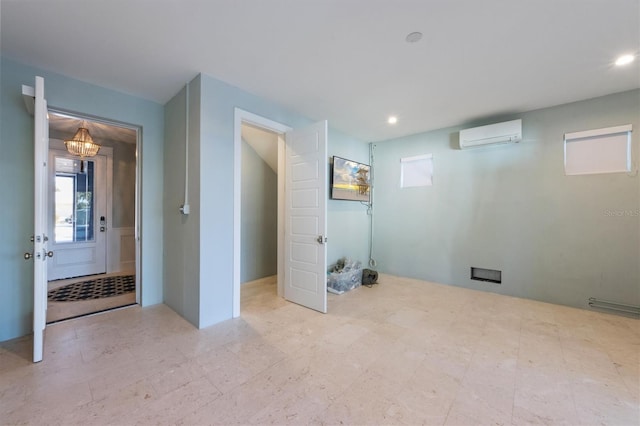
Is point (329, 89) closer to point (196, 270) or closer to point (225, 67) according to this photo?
point (225, 67)

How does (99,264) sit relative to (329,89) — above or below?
below

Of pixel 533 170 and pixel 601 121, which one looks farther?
pixel 533 170

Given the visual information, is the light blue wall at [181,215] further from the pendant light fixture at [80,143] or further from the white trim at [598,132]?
the white trim at [598,132]

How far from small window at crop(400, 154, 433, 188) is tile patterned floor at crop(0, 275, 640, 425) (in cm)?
237

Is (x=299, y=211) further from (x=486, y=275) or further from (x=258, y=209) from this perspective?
(x=486, y=275)

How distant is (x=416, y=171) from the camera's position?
15.3ft

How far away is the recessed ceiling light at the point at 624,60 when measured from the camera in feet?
7.75

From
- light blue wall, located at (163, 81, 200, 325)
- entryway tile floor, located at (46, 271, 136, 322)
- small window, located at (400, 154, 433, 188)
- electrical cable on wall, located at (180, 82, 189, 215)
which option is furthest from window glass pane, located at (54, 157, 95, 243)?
small window, located at (400, 154, 433, 188)

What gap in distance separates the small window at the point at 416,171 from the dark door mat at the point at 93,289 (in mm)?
4999

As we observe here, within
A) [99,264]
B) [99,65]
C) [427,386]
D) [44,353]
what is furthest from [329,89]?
[99,264]

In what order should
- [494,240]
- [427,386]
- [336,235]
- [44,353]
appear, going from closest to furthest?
[427,386] → [44,353] → [494,240] → [336,235]

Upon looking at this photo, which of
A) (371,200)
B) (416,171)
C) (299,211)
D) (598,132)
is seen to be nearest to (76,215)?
(299,211)

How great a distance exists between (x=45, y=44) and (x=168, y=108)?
1180mm

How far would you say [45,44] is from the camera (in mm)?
2170
